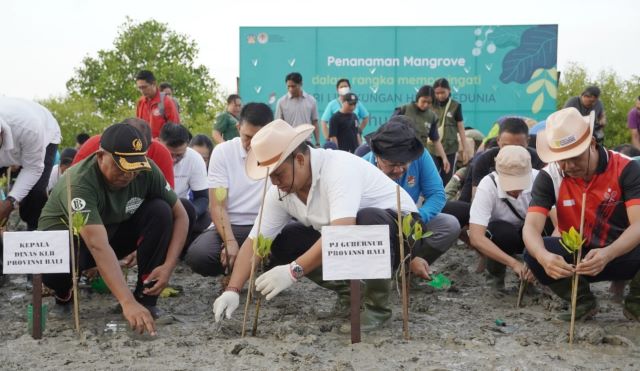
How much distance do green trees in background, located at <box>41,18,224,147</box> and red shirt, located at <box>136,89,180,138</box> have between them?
1125 inches

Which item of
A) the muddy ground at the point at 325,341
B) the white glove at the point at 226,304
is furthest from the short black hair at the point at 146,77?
the white glove at the point at 226,304

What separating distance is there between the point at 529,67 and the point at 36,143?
413 inches

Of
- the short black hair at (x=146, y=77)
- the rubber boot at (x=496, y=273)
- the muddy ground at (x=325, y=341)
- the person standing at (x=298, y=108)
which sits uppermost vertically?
the short black hair at (x=146, y=77)

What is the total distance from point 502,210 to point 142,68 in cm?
3835

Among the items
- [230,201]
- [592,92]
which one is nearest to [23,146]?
[230,201]

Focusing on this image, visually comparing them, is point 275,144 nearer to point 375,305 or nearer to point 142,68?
point 375,305

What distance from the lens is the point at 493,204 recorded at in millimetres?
4441

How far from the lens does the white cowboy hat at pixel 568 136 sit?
10.8 feet

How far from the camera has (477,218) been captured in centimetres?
427

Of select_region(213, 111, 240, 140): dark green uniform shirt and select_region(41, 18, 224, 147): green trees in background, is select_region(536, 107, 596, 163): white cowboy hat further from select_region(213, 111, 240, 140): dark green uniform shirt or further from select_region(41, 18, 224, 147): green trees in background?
select_region(41, 18, 224, 147): green trees in background

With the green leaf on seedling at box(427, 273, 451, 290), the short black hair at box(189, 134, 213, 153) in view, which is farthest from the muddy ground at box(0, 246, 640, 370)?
the short black hair at box(189, 134, 213, 153)

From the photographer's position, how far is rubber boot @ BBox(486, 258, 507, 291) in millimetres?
4582

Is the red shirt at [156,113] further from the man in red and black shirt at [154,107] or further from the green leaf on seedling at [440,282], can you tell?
the green leaf on seedling at [440,282]

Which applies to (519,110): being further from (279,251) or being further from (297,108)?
(279,251)
